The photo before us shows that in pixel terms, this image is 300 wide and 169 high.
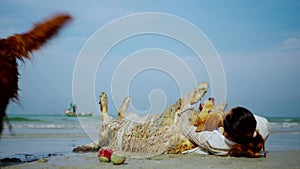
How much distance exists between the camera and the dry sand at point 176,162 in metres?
5.39

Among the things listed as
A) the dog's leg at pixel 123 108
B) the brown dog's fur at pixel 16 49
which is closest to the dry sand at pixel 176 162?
the brown dog's fur at pixel 16 49

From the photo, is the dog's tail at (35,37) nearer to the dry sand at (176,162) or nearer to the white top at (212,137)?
the dry sand at (176,162)

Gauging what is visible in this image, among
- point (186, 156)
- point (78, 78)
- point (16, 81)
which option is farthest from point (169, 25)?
point (16, 81)

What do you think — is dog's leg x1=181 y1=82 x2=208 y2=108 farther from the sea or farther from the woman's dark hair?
the sea

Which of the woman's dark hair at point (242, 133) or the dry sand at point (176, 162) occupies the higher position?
the woman's dark hair at point (242, 133)

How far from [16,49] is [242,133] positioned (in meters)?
3.28

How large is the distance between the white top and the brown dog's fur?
3.01m

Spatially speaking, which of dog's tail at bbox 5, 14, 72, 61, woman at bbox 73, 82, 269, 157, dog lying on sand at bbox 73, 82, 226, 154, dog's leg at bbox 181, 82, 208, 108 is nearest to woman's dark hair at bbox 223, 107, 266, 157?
woman at bbox 73, 82, 269, 157

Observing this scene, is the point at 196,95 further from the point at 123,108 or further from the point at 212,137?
the point at 123,108

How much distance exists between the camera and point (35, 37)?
4.45 metres

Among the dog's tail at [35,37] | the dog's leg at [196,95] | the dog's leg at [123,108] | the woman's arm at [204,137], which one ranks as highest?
the dog's tail at [35,37]

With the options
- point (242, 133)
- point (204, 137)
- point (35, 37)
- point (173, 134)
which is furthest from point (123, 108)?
point (35, 37)

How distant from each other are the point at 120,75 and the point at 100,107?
1.25m

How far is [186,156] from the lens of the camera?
21.0ft
